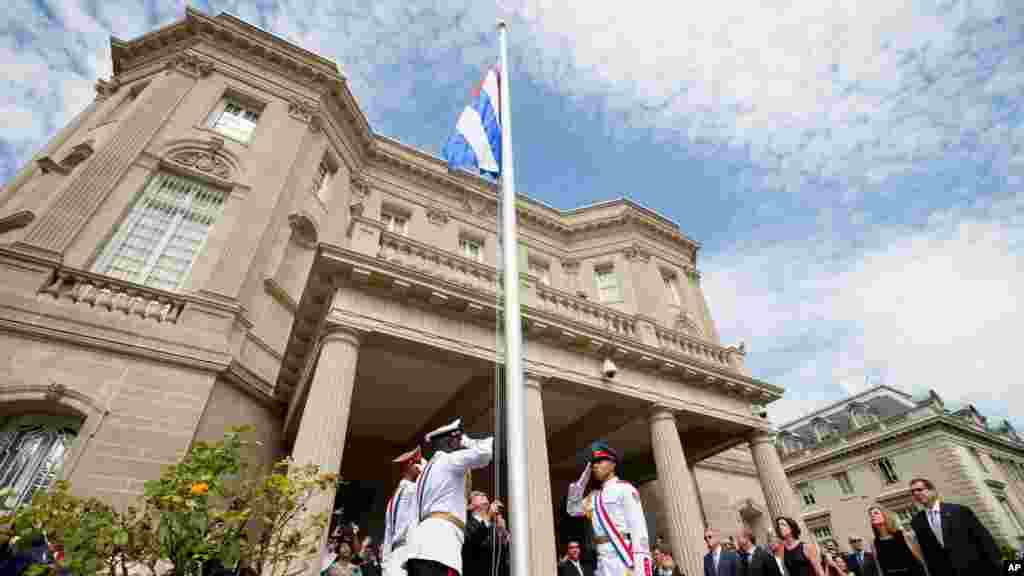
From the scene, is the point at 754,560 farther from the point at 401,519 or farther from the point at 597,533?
the point at 401,519

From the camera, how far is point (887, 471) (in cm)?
3303

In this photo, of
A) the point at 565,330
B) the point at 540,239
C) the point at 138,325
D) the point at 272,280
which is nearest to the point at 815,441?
the point at 540,239

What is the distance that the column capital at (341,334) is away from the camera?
824 centimetres

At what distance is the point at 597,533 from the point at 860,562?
24.8ft

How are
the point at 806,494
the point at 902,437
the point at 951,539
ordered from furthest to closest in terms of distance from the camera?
1. the point at 806,494
2. the point at 902,437
3. the point at 951,539

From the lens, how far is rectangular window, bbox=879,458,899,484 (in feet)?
107

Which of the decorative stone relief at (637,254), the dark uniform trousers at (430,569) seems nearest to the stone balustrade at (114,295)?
the dark uniform trousers at (430,569)

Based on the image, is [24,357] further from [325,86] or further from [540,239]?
[540,239]

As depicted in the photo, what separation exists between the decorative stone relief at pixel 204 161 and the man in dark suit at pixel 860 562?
17478 mm

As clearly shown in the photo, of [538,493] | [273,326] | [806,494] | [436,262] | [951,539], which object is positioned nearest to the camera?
[951,539]

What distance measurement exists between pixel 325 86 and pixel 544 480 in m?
15.2

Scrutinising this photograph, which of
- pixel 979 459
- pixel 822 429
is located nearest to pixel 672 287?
pixel 979 459

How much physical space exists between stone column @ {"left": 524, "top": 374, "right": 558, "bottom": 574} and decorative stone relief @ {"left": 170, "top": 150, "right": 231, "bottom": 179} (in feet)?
34.7

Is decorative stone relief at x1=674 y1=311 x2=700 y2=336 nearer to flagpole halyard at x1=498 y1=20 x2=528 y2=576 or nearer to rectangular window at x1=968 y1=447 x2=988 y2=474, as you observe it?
flagpole halyard at x1=498 y1=20 x2=528 y2=576
